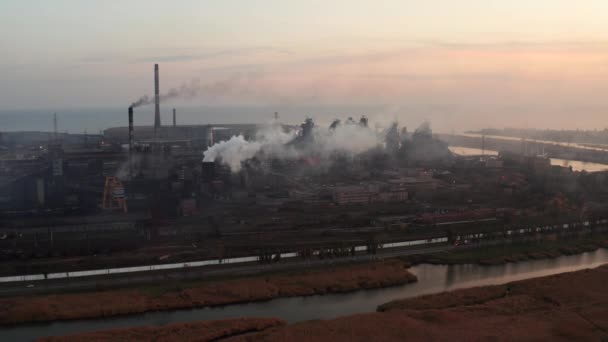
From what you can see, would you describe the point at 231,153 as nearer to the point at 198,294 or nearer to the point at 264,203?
the point at 264,203

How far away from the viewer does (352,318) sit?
739 centimetres

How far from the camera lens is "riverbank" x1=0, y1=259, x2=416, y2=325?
7.67 m

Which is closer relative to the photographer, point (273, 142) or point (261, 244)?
point (261, 244)

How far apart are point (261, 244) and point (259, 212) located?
3252 millimetres

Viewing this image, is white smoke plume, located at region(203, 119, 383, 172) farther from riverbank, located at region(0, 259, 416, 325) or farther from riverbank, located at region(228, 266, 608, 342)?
riverbank, located at region(228, 266, 608, 342)

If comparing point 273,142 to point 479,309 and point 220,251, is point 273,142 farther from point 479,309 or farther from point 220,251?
point 479,309

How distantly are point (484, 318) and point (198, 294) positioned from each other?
12.3 feet

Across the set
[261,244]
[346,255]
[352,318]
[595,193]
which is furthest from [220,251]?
[595,193]

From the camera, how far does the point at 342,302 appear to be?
8.38 metres

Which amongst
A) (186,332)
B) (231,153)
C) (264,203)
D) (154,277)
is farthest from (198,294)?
(231,153)

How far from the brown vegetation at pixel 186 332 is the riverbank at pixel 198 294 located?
748 mm

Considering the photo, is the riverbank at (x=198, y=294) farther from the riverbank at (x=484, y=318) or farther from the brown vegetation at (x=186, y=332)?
the riverbank at (x=484, y=318)

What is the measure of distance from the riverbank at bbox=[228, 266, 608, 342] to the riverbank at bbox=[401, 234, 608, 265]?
164 cm

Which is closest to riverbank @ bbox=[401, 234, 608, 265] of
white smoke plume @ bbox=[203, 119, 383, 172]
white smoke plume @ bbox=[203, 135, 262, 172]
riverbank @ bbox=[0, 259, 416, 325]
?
riverbank @ bbox=[0, 259, 416, 325]
